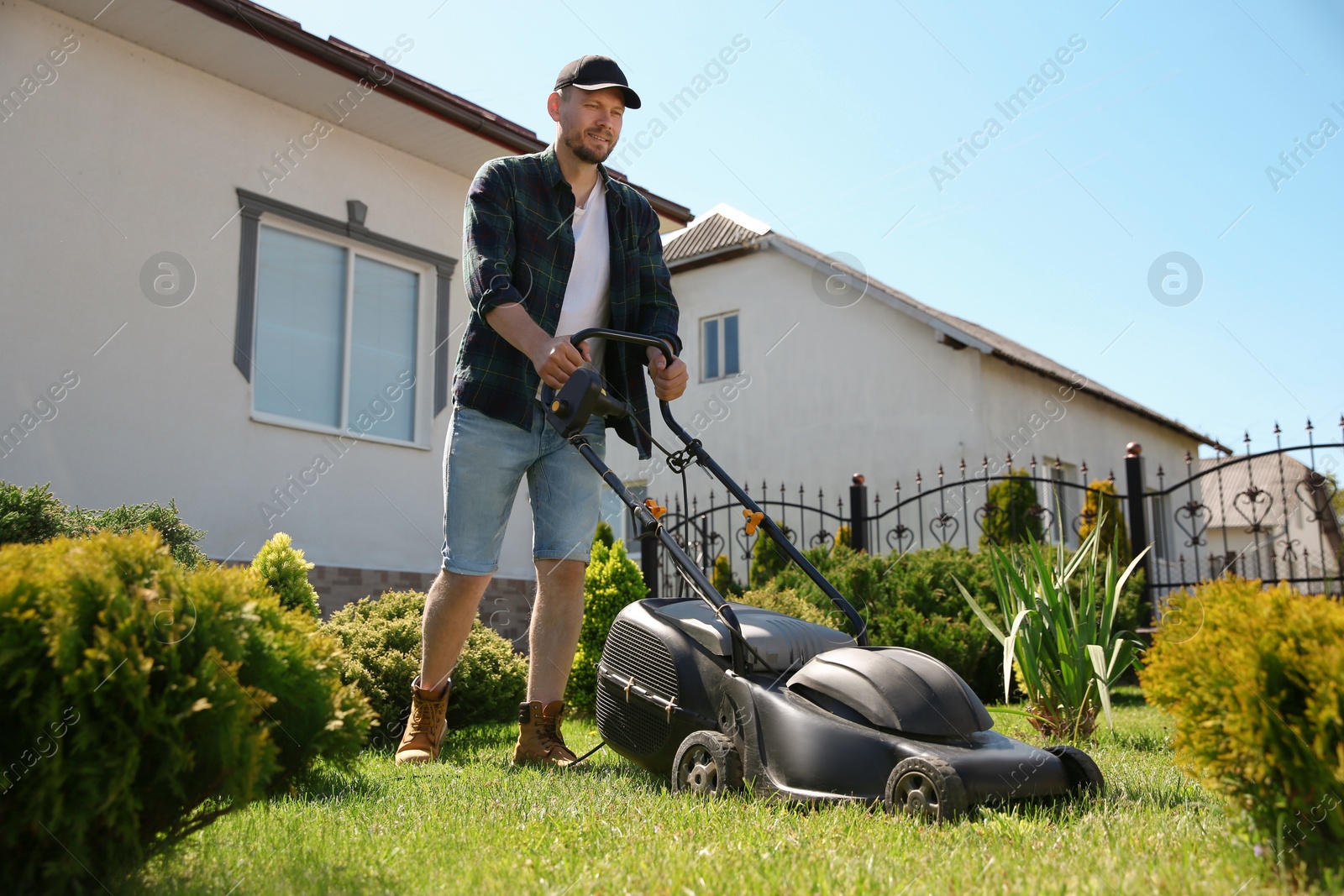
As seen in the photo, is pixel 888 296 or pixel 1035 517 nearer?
pixel 1035 517

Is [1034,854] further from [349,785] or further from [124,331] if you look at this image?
[124,331]

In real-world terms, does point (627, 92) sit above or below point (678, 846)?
above

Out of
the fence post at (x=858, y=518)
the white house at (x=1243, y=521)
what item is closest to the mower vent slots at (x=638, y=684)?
the fence post at (x=858, y=518)

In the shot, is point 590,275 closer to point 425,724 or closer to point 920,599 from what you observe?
point 425,724

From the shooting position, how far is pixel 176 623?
6.11 ft

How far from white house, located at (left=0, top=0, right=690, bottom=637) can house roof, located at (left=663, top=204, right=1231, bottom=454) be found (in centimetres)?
938

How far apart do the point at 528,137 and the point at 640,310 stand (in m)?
4.61

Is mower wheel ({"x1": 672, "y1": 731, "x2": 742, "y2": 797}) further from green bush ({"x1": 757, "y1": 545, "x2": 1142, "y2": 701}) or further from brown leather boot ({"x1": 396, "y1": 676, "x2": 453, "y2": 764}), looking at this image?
green bush ({"x1": 757, "y1": 545, "x2": 1142, "y2": 701})

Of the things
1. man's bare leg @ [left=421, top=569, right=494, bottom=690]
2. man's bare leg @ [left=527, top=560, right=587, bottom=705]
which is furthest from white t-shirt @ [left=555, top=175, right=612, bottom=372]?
man's bare leg @ [left=421, top=569, right=494, bottom=690]

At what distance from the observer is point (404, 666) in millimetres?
5188

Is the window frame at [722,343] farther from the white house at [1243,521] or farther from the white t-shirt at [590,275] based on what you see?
the white t-shirt at [590,275]

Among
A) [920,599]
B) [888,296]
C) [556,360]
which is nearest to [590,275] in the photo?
[556,360]

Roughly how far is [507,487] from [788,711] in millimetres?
1508

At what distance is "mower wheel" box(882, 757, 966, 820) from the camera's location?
97.6 inches
